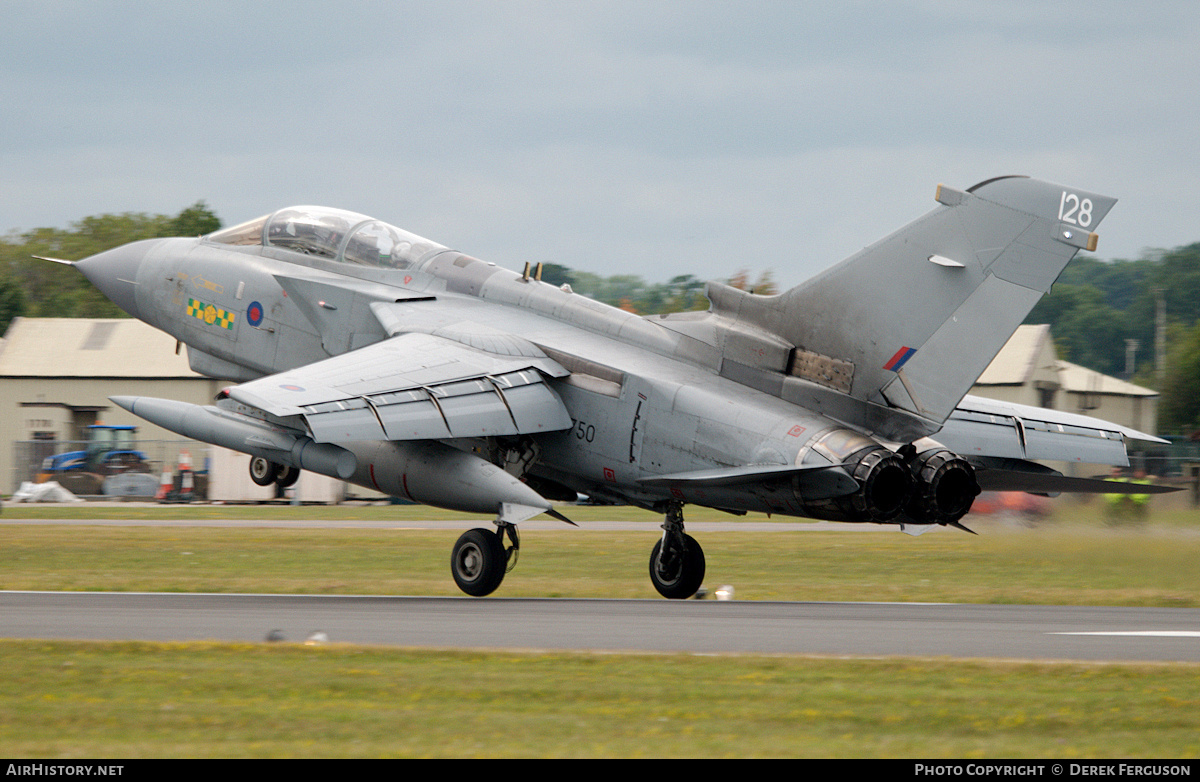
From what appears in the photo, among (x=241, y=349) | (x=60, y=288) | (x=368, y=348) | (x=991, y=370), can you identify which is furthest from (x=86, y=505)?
(x=60, y=288)

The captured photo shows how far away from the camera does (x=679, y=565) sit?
675 inches

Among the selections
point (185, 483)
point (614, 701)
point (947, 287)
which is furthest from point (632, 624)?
point (185, 483)

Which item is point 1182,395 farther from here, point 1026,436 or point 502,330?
point 502,330

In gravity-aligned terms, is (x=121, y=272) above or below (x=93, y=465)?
above

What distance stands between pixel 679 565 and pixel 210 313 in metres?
8.16

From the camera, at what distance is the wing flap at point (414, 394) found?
14.8 m

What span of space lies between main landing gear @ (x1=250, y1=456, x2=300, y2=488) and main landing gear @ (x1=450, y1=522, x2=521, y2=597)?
289cm

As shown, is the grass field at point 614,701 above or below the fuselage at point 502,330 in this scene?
below

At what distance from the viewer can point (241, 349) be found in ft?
64.1

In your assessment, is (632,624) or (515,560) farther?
(515,560)

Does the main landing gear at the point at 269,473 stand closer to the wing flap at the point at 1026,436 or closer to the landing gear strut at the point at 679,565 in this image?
the landing gear strut at the point at 679,565

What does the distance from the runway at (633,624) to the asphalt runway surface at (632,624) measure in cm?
1

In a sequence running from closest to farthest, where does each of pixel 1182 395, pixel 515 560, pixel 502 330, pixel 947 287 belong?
pixel 947 287 < pixel 515 560 < pixel 502 330 < pixel 1182 395

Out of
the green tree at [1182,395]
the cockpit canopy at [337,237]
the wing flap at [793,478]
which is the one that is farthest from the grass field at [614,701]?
the green tree at [1182,395]
